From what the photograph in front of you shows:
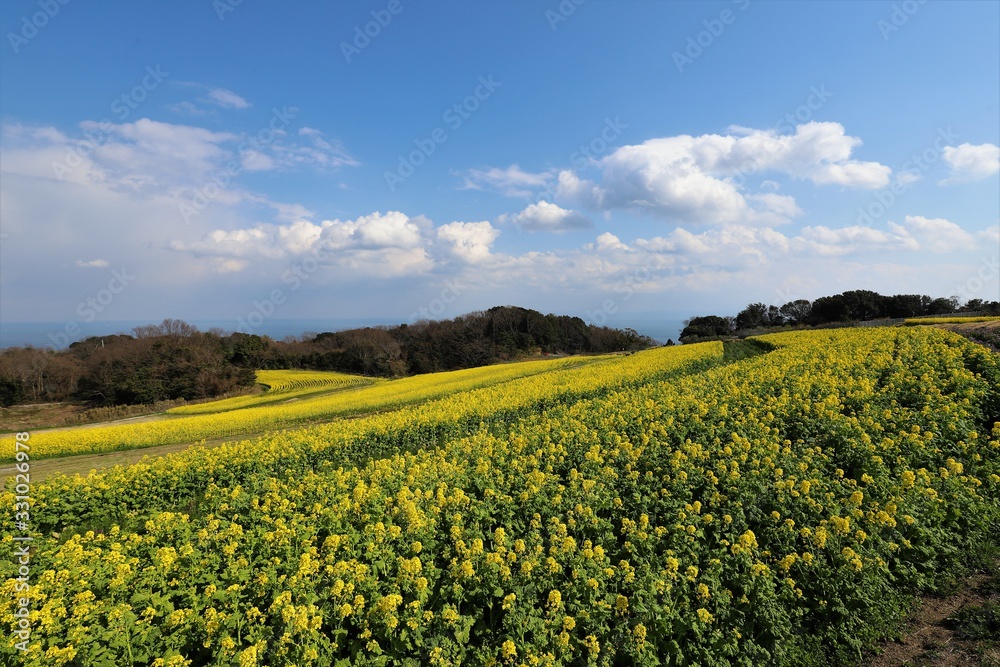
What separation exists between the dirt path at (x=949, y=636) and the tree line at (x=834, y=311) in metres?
51.5

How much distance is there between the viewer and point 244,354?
5712cm

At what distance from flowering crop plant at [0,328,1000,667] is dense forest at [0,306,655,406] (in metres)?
45.3

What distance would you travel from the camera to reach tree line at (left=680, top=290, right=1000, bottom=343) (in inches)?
2139

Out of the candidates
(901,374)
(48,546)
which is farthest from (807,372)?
(48,546)

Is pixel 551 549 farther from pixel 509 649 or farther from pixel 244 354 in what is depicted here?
pixel 244 354

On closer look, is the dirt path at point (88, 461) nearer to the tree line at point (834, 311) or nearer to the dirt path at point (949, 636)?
the dirt path at point (949, 636)

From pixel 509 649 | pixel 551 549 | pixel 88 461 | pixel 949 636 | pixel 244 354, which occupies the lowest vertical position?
pixel 949 636

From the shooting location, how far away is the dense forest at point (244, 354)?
149 feet

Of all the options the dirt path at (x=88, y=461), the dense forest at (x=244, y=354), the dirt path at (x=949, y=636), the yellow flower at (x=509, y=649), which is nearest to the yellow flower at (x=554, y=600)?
the yellow flower at (x=509, y=649)

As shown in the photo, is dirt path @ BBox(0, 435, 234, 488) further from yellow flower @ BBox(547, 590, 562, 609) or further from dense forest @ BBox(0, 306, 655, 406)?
dense forest @ BBox(0, 306, 655, 406)

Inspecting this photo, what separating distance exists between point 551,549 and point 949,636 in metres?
4.51

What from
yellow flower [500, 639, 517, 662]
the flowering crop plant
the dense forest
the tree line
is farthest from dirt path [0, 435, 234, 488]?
the tree line

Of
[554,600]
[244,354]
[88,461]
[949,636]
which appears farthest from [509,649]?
[244,354]

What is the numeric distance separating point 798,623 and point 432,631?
13.1 feet
